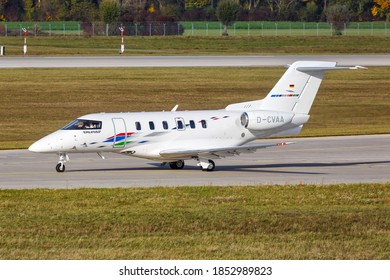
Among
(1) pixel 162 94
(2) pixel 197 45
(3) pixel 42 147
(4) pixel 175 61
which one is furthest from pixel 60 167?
(2) pixel 197 45

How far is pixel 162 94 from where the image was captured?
72.1 m

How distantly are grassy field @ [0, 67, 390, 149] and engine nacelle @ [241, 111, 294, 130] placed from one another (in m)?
15.1

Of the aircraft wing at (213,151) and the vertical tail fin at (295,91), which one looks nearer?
the aircraft wing at (213,151)

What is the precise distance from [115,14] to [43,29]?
1387 cm

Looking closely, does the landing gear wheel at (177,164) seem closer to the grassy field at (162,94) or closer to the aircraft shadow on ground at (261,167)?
the aircraft shadow on ground at (261,167)

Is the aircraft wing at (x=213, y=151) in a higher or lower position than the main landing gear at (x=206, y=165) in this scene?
higher

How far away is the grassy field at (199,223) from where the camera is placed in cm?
2045

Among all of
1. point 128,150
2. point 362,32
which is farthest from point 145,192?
point 362,32

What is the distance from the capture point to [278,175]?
36.8 m

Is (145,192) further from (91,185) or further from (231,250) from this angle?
(231,250)

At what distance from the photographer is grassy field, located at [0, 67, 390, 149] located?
60.2 metres

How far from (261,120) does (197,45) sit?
8146cm

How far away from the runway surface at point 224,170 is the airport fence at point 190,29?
3756 inches

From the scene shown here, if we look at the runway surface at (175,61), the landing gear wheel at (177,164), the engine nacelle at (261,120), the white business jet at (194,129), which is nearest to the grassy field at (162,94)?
the runway surface at (175,61)
